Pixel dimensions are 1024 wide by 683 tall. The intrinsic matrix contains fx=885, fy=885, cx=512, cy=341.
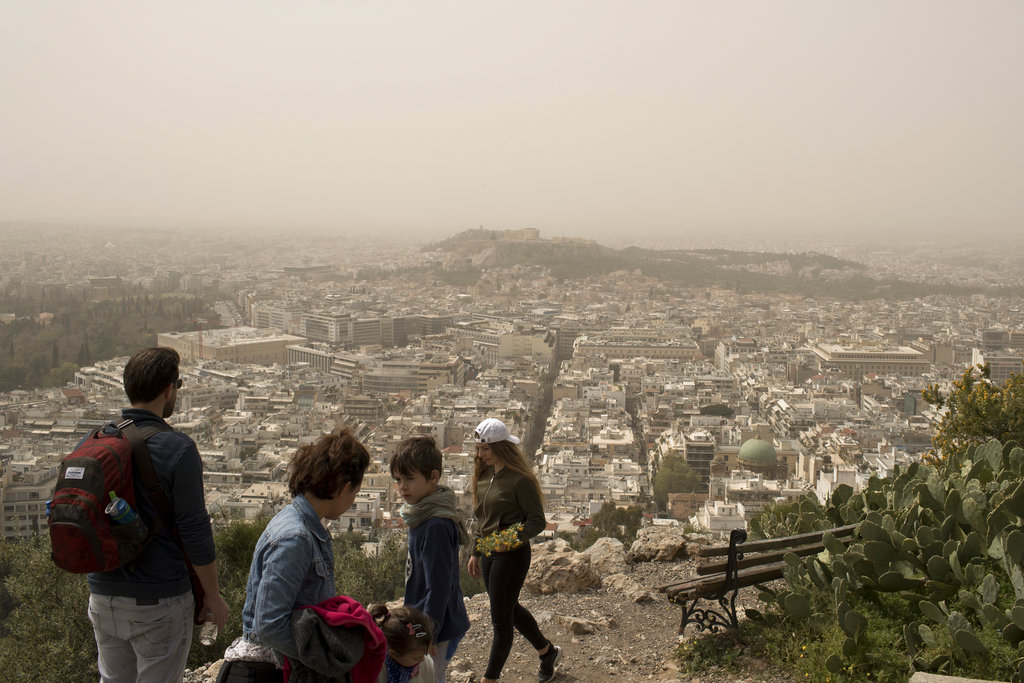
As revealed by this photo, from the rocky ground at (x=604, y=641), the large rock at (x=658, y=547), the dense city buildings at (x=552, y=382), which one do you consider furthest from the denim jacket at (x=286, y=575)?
the dense city buildings at (x=552, y=382)

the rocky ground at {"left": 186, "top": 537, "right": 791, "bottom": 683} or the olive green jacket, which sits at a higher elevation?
the olive green jacket

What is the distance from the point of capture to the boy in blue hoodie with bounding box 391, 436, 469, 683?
2129mm

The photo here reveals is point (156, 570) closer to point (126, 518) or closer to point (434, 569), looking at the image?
point (126, 518)

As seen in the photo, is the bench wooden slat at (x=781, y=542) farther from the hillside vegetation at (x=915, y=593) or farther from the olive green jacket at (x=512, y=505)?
the olive green jacket at (x=512, y=505)

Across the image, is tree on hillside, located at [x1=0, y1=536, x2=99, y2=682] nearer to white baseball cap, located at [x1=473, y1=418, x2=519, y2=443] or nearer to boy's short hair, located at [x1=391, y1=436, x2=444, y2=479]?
white baseball cap, located at [x1=473, y1=418, x2=519, y2=443]

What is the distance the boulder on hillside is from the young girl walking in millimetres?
1813

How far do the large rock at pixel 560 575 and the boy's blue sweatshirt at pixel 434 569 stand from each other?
2538 mm

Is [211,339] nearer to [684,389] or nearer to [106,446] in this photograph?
[684,389]

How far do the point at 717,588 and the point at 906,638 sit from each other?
751 millimetres

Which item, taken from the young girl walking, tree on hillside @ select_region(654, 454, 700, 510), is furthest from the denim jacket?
tree on hillside @ select_region(654, 454, 700, 510)

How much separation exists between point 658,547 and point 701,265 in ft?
216

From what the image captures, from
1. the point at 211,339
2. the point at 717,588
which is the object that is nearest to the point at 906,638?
the point at 717,588

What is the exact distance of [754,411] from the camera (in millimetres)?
26797

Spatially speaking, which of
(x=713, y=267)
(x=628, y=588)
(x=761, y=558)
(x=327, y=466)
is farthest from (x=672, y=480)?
(x=713, y=267)
